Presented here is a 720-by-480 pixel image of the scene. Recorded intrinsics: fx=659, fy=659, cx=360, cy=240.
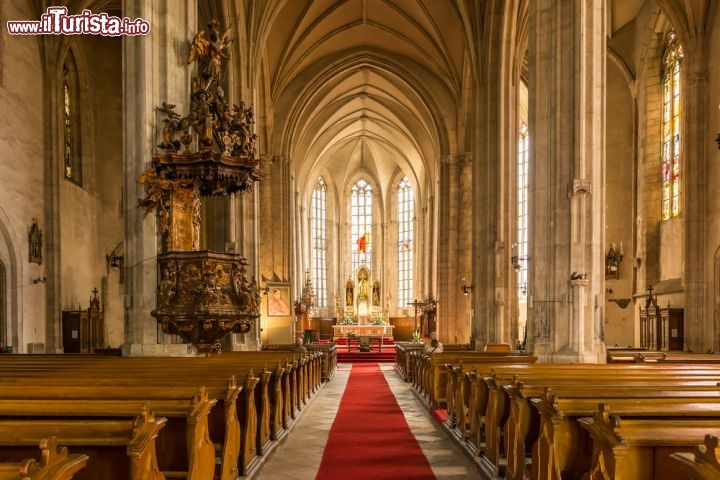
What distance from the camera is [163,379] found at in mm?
6242

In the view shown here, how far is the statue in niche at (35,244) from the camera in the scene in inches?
696

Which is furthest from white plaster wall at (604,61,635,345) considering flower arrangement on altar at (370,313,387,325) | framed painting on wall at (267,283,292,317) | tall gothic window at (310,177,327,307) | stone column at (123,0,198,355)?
tall gothic window at (310,177,327,307)

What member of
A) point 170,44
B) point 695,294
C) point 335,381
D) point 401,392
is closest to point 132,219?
point 170,44

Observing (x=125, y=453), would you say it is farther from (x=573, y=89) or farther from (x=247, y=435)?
(x=573, y=89)

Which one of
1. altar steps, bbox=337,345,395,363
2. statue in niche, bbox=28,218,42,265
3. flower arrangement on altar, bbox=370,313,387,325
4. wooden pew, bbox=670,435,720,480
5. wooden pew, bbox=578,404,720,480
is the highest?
statue in niche, bbox=28,218,42,265

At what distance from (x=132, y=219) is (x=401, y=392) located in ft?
22.8

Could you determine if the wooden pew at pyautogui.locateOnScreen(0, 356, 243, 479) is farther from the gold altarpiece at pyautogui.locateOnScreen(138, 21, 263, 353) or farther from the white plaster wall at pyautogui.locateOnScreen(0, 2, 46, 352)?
the white plaster wall at pyautogui.locateOnScreen(0, 2, 46, 352)

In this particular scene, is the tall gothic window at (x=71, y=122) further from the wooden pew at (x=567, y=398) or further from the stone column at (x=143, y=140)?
the wooden pew at (x=567, y=398)

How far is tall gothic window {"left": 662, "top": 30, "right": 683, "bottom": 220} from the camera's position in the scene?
20.7 meters

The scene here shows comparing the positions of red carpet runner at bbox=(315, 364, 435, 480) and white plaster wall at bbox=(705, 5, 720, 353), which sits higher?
white plaster wall at bbox=(705, 5, 720, 353)

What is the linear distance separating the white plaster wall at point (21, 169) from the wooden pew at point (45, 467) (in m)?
15.8

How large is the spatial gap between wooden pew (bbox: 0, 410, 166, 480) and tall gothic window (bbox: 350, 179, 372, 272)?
1660 inches

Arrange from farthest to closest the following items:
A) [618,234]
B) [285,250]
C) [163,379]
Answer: [285,250] → [618,234] → [163,379]

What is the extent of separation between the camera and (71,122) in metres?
21.3
